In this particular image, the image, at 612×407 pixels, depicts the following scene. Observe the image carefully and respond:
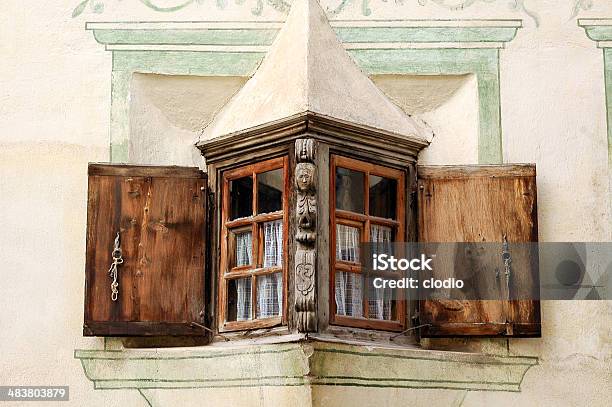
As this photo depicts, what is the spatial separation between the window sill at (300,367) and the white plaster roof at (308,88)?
4.66 feet

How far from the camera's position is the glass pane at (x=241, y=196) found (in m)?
11.4

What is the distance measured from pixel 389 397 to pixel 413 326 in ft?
1.82

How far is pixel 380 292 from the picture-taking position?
11180 mm

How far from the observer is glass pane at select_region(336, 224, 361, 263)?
11047 millimetres

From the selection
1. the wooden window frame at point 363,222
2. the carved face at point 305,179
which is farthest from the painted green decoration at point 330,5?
the carved face at point 305,179

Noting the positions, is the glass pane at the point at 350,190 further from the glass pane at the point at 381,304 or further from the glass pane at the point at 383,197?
the glass pane at the point at 381,304

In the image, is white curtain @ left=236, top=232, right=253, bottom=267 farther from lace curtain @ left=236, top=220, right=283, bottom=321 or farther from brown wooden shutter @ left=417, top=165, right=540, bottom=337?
brown wooden shutter @ left=417, top=165, right=540, bottom=337

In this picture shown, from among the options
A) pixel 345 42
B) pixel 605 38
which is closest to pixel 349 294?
pixel 345 42

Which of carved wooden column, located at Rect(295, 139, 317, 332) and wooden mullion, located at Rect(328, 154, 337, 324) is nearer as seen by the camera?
carved wooden column, located at Rect(295, 139, 317, 332)

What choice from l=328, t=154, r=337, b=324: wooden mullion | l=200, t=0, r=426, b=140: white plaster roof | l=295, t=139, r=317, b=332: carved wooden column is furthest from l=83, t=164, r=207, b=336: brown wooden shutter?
l=328, t=154, r=337, b=324: wooden mullion

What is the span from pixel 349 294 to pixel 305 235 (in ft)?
1.63

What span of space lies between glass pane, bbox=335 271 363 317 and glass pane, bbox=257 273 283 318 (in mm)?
348

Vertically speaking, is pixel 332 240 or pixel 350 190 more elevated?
pixel 350 190

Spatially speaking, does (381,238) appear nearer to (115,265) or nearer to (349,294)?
(349,294)
